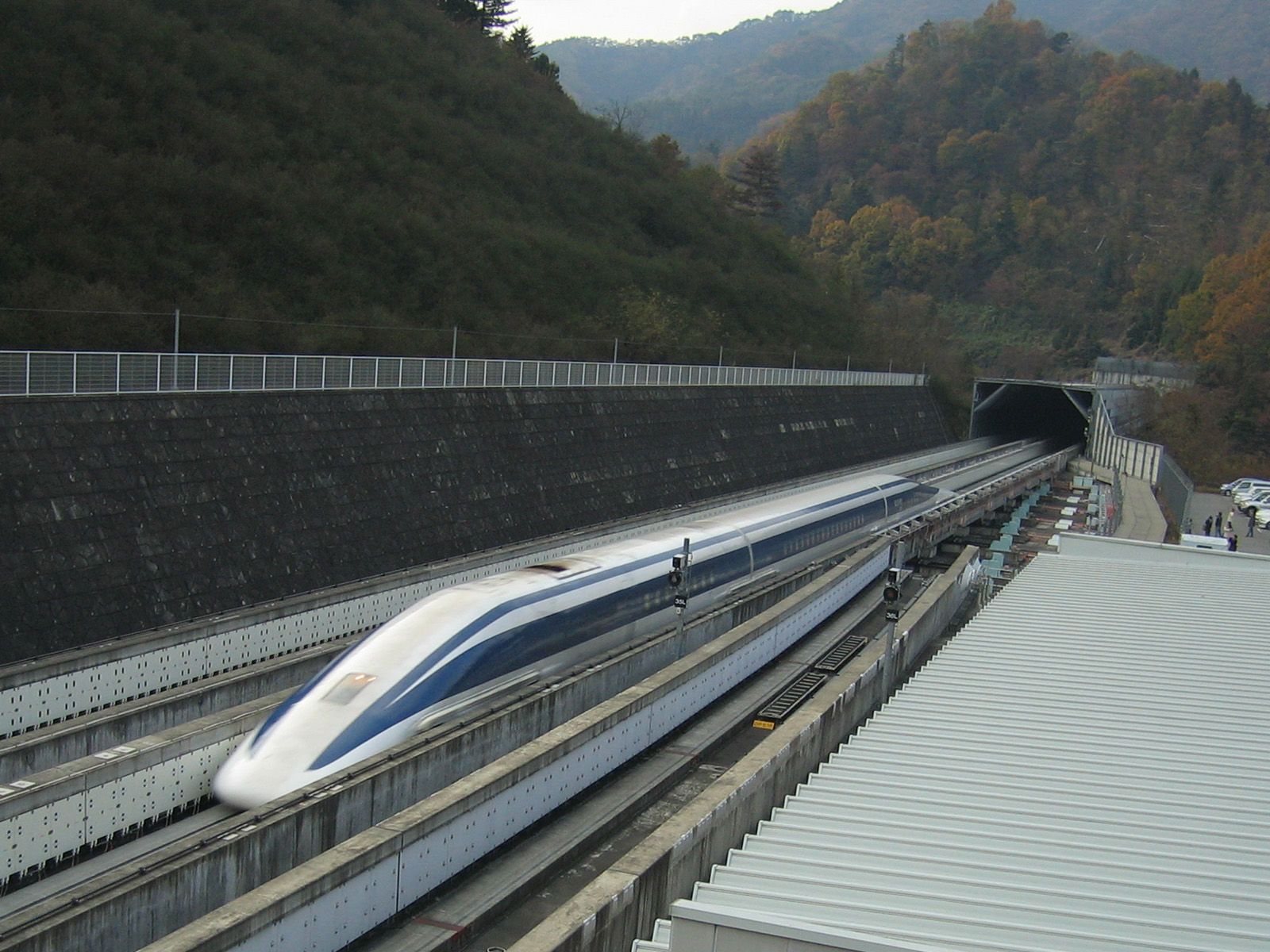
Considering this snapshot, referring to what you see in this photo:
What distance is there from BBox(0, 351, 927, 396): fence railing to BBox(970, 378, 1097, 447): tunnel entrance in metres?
53.3

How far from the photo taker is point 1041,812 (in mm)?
12648

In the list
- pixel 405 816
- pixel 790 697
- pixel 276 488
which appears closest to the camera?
pixel 405 816

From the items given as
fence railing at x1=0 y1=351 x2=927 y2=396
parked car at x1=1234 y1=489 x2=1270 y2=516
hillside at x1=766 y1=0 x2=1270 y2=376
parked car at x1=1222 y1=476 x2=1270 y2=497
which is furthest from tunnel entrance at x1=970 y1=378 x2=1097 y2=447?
fence railing at x1=0 y1=351 x2=927 y2=396

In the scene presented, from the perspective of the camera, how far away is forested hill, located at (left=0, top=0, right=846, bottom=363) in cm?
3794

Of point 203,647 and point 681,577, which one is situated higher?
point 681,577

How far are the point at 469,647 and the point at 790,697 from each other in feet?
24.8

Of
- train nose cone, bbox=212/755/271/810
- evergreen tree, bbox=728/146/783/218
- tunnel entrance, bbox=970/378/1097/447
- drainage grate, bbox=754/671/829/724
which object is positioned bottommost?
drainage grate, bbox=754/671/829/724

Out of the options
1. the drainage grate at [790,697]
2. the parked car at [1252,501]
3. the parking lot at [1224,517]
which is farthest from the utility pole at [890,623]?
the parked car at [1252,501]

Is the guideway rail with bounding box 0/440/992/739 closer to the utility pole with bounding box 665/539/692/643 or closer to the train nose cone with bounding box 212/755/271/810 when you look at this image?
the train nose cone with bounding box 212/755/271/810

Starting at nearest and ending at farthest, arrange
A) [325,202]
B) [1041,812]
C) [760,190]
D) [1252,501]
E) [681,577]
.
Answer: [1041,812] → [681,577] → [325,202] → [1252,501] → [760,190]

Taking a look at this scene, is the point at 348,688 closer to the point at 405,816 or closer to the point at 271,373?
the point at 405,816

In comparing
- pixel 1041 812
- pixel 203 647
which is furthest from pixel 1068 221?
pixel 1041 812

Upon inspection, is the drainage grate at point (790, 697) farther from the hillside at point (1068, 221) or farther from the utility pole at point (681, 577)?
the hillside at point (1068, 221)

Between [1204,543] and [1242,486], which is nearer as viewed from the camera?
[1204,543]
